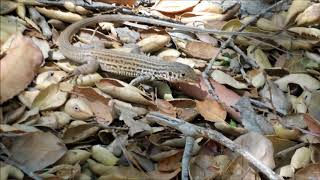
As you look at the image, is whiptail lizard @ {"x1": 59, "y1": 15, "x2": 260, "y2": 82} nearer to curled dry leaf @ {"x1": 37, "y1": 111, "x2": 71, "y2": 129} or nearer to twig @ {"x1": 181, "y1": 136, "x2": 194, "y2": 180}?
curled dry leaf @ {"x1": 37, "y1": 111, "x2": 71, "y2": 129}

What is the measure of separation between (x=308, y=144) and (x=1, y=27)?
182cm

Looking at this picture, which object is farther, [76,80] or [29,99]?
[76,80]

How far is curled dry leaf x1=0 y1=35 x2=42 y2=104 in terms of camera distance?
9.17 ft

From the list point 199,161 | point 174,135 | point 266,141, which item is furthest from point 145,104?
point 266,141

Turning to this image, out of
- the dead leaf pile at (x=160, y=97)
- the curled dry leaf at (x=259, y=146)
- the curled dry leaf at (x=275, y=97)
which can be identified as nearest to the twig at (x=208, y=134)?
the dead leaf pile at (x=160, y=97)

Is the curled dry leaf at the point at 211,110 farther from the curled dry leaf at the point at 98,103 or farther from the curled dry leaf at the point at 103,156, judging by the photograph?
the curled dry leaf at the point at 103,156

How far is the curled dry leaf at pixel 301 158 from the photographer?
286 cm

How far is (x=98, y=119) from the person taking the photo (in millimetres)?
2834

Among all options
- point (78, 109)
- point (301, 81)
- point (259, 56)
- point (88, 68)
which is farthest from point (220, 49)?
point (78, 109)

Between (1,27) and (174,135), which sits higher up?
(1,27)

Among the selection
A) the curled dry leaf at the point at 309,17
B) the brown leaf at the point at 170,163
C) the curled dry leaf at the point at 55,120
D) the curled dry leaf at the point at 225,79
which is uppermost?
the curled dry leaf at the point at 309,17

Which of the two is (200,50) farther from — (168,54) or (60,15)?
(60,15)

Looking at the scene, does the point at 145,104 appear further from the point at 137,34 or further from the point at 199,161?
the point at 137,34

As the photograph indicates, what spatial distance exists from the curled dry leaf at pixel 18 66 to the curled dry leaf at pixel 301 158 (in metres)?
1.45
